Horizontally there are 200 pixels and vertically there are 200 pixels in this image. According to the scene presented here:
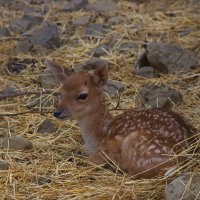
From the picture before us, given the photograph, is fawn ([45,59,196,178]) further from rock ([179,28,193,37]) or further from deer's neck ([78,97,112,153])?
rock ([179,28,193,37])

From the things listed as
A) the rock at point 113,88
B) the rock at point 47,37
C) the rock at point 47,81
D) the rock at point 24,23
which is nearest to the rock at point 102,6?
the rock at point 24,23

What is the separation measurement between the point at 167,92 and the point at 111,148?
181 centimetres

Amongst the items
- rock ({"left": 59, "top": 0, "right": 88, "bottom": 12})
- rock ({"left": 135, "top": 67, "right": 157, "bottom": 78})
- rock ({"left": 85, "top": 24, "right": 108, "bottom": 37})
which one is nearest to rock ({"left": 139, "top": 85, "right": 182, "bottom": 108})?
rock ({"left": 135, "top": 67, "right": 157, "bottom": 78})

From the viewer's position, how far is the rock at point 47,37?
1036 centimetres

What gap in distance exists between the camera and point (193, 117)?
24.6 feet

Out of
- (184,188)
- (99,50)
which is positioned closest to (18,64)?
(99,50)

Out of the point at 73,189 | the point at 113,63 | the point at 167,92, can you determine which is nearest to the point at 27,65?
the point at 113,63

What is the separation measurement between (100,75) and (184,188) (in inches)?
67.7

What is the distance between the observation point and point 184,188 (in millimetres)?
5246

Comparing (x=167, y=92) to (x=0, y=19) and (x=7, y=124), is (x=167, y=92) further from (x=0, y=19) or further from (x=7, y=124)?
(x=0, y=19)

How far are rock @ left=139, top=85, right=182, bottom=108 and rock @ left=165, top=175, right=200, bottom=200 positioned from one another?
244cm

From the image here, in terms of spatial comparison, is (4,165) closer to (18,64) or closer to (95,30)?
(18,64)

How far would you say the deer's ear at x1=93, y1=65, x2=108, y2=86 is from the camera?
6534 millimetres

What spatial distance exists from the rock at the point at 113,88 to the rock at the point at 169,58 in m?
0.68
